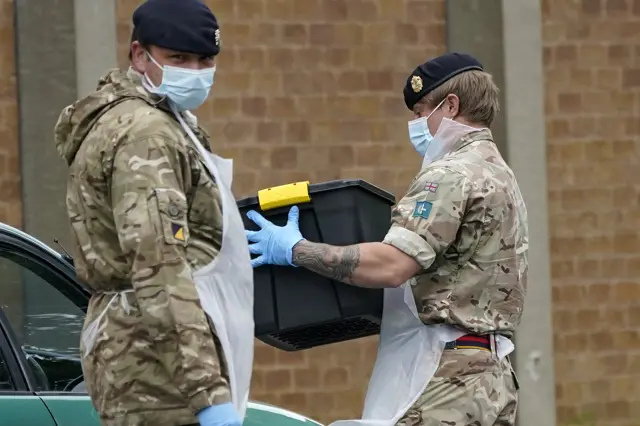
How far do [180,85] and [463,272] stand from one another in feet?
3.34

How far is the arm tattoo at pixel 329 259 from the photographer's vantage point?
3770 millimetres

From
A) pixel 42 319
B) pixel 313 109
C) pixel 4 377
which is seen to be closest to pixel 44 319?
pixel 42 319

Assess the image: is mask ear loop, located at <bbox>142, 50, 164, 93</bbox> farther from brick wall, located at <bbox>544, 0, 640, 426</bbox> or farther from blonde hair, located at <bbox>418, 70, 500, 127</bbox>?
brick wall, located at <bbox>544, 0, 640, 426</bbox>

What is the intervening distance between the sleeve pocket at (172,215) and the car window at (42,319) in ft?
4.28

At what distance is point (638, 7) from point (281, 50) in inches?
101

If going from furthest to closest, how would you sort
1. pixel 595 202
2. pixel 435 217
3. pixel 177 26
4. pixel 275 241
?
pixel 595 202, pixel 275 241, pixel 435 217, pixel 177 26

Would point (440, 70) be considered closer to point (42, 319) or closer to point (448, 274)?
point (448, 274)

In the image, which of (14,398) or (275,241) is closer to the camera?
(275,241)

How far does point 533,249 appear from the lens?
29.0 feet

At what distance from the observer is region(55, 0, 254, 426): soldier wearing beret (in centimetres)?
313

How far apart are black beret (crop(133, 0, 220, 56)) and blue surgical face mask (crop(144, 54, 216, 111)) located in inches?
2.2

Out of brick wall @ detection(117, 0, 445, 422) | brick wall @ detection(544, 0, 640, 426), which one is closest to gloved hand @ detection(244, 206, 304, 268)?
brick wall @ detection(117, 0, 445, 422)

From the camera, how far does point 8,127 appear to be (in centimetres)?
819

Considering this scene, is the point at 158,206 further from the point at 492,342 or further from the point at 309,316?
the point at 492,342
